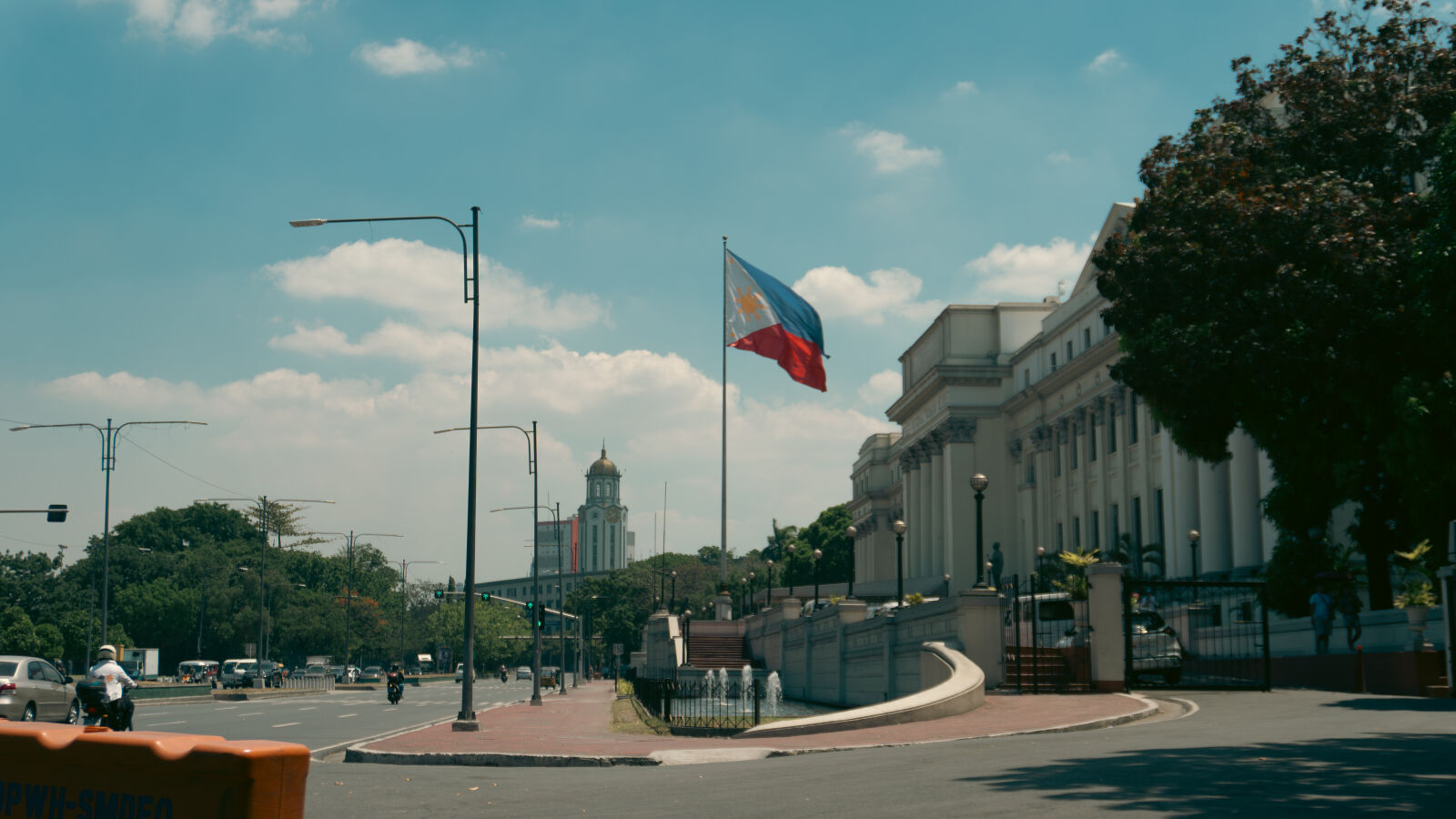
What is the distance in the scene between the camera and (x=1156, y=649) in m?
28.1

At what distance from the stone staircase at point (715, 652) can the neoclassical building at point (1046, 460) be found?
19039 mm

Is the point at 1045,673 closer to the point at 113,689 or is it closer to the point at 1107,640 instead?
the point at 1107,640

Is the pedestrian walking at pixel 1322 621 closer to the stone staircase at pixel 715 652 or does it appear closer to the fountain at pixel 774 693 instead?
the fountain at pixel 774 693

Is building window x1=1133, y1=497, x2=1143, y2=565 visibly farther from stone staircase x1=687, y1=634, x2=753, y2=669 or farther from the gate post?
the gate post

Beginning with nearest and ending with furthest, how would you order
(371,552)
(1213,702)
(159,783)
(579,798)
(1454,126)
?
(159,783), (579,798), (1213,702), (1454,126), (371,552)

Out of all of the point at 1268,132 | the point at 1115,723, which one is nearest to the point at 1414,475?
the point at 1268,132

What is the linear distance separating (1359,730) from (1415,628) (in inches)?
356

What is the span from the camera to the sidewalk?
16.8 meters

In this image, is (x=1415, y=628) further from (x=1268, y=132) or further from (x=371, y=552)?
(x=371, y=552)

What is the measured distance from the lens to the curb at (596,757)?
16.4 meters

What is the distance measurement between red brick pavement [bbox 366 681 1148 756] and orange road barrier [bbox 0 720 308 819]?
36.4ft

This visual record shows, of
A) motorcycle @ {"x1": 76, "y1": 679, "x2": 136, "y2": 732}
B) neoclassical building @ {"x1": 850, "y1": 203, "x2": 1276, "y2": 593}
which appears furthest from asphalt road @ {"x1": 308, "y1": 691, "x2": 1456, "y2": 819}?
neoclassical building @ {"x1": 850, "y1": 203, "x2": 1276, "y2": 593}

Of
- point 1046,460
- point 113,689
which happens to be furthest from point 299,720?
point 1046,460

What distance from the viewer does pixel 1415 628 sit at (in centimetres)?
2298
